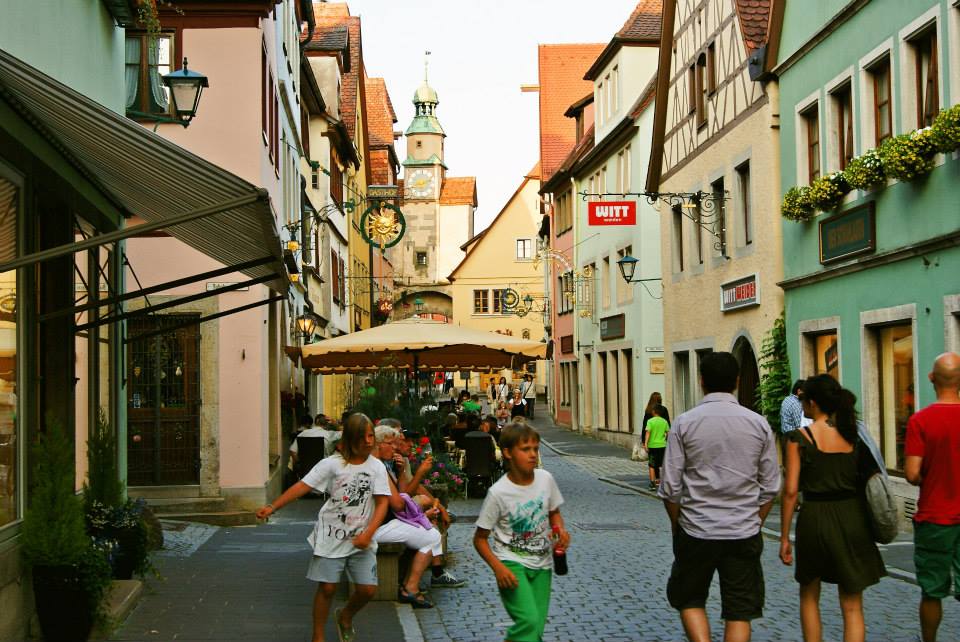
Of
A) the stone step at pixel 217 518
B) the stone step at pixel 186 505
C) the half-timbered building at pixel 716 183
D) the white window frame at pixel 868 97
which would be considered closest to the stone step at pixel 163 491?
the stone step at pixel 186 505

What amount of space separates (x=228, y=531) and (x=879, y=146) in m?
9.13

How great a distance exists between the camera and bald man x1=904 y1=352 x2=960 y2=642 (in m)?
7.42

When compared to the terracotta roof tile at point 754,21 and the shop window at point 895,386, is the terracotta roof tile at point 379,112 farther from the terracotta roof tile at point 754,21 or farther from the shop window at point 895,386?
the shop window at point 895,386

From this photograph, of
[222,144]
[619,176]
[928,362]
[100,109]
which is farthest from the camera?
[619,176]

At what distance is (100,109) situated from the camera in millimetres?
6516

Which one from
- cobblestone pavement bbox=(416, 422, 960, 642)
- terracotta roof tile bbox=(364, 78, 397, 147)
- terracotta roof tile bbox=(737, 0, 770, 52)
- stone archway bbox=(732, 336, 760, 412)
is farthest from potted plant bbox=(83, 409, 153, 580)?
terracotta roof tile bbox=(364, 78, 397, 147)

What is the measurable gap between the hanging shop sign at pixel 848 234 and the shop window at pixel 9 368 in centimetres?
1094

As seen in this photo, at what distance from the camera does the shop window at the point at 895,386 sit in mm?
15633

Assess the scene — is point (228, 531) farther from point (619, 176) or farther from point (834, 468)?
point (619, 176)

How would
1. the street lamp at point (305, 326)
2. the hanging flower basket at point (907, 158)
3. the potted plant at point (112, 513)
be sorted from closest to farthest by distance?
the potted plant at point (112, 513)
the hanging flower basket at point (907, 158)
the street lamp at point (305, 326)

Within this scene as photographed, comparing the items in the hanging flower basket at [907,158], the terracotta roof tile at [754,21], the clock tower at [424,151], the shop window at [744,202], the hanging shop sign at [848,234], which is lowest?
the hanging shop sign at [848,234]

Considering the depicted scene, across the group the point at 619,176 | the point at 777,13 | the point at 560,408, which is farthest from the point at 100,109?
the point at 560,408

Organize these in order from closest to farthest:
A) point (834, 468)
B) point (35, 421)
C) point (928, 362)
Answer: point (834, 468)
point (35, 421)
point (928, 362)

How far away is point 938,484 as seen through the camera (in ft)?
24.7
